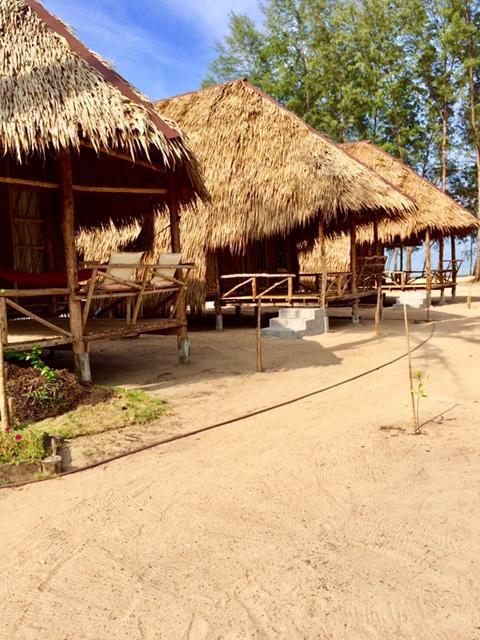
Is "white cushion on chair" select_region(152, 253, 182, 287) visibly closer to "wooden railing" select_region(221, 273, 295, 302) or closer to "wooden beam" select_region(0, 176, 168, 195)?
"wooden beam" select_region(0, 176, 168, 195)

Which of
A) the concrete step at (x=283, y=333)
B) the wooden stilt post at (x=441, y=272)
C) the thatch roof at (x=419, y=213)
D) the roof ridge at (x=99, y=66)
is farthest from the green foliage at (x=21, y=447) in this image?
the wooden stilt post at (x=441, y=272)

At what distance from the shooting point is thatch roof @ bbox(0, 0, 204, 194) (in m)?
4.83

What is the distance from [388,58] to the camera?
25547 millimetres

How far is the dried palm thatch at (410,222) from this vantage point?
53.2 feet

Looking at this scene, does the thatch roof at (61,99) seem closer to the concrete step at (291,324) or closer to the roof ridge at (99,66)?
the roof ridge at (99,66)

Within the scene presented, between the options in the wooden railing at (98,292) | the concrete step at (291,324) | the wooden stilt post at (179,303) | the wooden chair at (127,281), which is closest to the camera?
the wooden railing at (98,292)

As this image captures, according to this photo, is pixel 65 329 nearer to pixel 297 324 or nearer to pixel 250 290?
pixel 297 324

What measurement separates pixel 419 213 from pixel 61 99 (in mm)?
13508

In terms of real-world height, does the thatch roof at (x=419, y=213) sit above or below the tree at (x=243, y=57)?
below

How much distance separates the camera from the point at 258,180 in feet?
33.6

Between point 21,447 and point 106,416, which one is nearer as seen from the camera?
point 21,447

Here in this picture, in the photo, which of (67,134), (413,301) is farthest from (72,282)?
(413,301)

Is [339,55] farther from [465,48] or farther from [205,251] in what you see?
[205,251]

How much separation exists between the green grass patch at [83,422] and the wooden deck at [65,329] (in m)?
0.75
